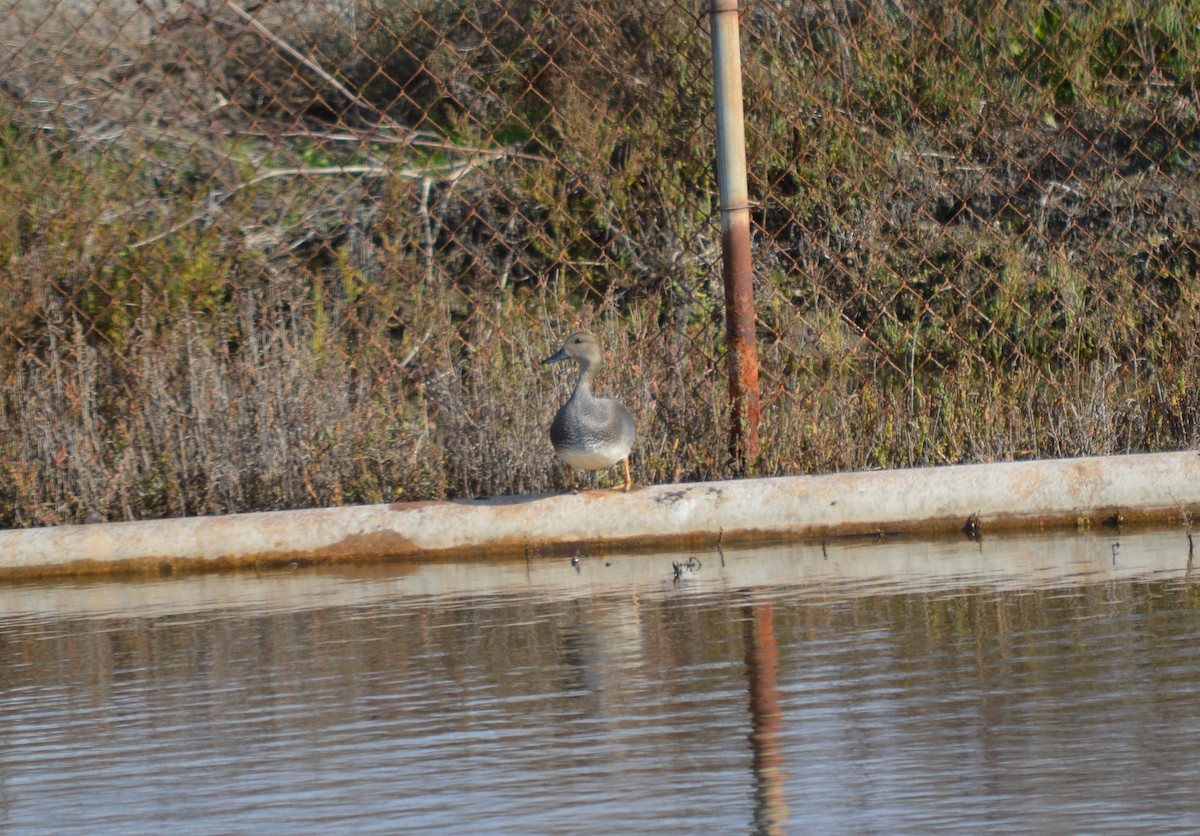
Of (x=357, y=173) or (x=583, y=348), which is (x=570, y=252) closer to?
(x=357, y=173)

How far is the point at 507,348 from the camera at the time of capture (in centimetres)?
780

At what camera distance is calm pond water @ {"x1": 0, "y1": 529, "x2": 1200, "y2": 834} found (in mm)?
3057

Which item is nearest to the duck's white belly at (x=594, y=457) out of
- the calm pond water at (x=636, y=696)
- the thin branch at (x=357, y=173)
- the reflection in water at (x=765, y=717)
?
the calm pond water at (x=636, y=696)

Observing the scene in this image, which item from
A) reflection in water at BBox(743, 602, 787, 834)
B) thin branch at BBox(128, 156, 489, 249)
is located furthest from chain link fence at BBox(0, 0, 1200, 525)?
reflection in water at BBox(743, 602, 787, 834)

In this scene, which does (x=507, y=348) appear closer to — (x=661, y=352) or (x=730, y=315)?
(x=661, y=352)

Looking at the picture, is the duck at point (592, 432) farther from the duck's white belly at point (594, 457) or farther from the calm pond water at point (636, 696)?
the calm pond water at point (636, 696)

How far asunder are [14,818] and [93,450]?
389 centimetres

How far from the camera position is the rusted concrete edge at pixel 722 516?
242 inches

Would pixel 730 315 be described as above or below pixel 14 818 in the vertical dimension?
above

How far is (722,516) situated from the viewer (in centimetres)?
616

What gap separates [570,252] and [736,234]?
11.1 ft

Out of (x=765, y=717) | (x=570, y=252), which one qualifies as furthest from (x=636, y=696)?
(x=570, y=252)

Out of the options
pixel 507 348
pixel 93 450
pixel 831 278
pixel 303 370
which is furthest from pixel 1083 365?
pixel 93 450

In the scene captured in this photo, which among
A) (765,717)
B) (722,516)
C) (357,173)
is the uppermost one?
(357,173)
